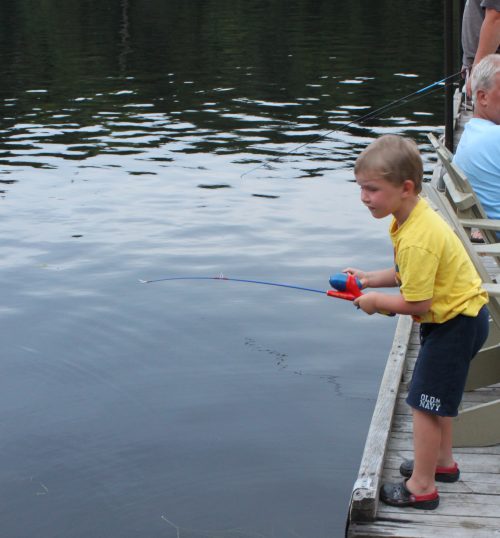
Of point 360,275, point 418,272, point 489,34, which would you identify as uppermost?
point 489,34

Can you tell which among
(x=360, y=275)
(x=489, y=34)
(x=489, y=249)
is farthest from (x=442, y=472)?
(x=489, y=34)

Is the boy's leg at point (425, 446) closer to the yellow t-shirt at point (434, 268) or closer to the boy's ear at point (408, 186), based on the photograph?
the yellow t-shirt at point (434, 268)

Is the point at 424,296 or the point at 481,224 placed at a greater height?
the point at 424,296

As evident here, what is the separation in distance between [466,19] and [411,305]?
6539 millimetres

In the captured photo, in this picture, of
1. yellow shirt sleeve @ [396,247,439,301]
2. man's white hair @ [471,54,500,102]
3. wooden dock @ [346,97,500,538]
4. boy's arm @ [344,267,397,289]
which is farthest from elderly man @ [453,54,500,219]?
yellow shirt sleeve @ [396,247,439,301]

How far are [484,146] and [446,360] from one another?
5.99ft

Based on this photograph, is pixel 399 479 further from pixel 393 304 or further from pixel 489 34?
pixel 489 34

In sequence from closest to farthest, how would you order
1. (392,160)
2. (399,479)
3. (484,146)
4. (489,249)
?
(392,160) → (399,479) → (489,249) → (484,146)

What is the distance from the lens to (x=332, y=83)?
912 inches

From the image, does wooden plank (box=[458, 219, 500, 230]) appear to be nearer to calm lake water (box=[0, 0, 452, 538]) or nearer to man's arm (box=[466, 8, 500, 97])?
calm lake water (box=[0, 0, 452, 538])

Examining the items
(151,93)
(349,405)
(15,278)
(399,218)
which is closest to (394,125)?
(151,93)

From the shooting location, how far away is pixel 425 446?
4258 mm

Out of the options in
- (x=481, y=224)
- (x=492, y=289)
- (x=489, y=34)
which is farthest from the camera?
(x=489, y=34)

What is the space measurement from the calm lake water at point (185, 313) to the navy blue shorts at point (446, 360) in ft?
5.04
